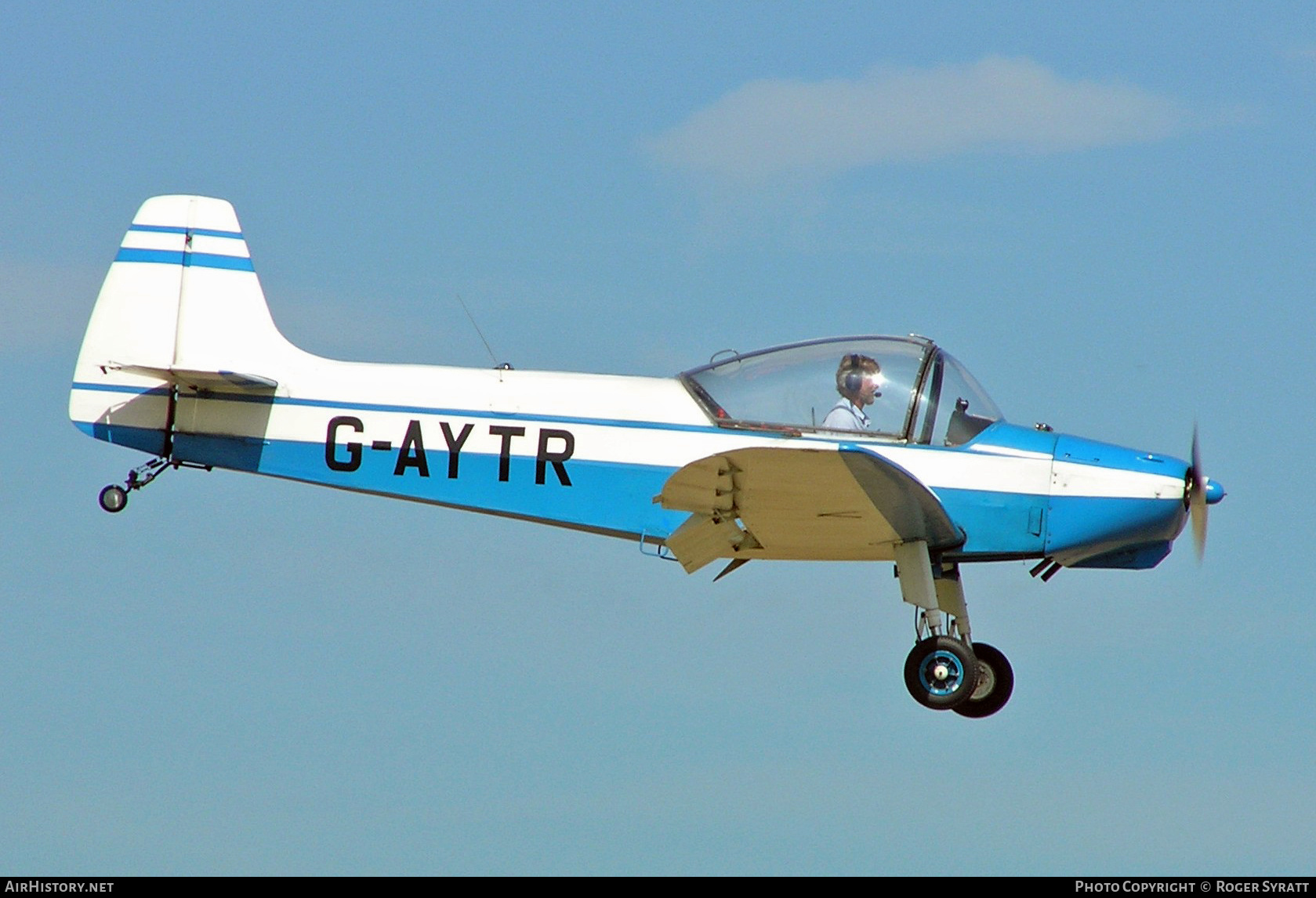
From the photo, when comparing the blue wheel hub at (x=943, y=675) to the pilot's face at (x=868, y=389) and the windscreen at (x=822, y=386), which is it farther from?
the pilot's face at (x=868, y=389)

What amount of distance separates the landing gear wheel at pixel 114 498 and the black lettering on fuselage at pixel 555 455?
3046mm

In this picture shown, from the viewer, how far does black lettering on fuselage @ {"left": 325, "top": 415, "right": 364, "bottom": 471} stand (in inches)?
471

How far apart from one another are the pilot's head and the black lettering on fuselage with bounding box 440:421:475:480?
2.63 metres

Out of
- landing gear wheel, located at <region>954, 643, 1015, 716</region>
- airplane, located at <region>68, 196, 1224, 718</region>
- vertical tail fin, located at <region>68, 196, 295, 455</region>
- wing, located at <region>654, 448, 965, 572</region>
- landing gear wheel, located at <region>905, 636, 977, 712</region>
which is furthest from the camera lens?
vertical tail fin, located at <region>68, 196, 295, 455</region>

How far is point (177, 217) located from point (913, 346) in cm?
565

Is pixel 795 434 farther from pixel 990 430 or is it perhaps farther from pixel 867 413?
pixel 990 430

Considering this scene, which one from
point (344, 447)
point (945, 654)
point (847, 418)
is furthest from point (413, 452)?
point (945, 654)

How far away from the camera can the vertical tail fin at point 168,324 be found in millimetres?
12156

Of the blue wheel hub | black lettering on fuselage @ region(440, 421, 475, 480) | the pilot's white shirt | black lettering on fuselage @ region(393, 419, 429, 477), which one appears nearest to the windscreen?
the pilot's white shirt

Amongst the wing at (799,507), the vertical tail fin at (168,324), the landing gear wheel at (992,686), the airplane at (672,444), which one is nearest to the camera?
the wing at (799,507)

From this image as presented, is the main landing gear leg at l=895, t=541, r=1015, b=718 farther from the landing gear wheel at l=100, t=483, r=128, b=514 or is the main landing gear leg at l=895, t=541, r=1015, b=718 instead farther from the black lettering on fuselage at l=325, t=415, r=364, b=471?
the landing gear wheel at l=100, t=483, r=128, b=514

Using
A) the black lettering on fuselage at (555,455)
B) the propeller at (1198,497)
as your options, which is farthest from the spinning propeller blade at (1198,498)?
the black lettering on fuselage at (555,455)

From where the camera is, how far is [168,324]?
1246 cm

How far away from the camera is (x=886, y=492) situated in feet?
34.6
